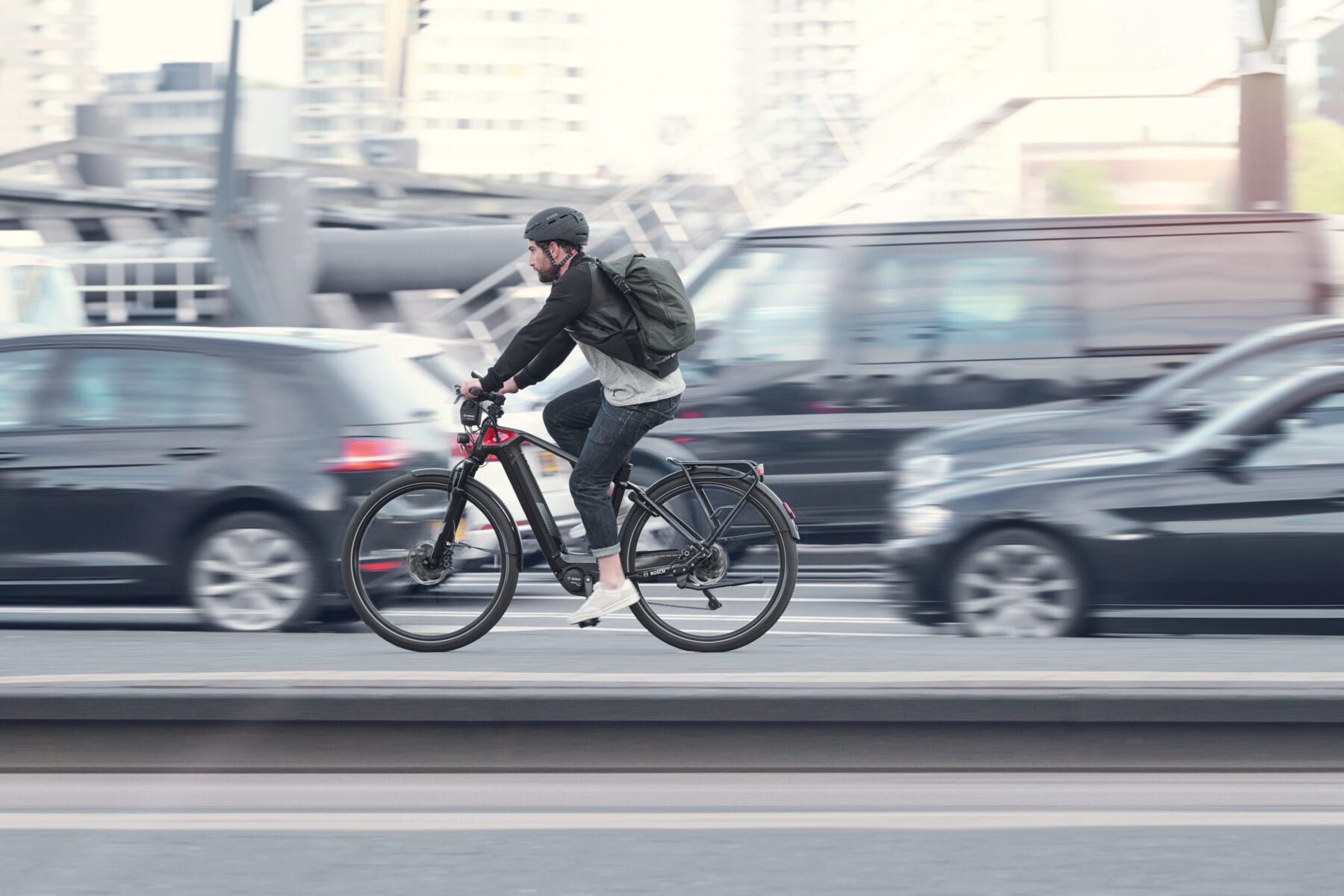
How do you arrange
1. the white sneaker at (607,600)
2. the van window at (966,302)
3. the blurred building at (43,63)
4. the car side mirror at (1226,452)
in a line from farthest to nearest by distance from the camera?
the blurred building at (43,63) → the van window at (966,302) → the car side mirror at (1226,452) → the white sneaker at (607,600)

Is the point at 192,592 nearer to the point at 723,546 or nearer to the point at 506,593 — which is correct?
the point at 506,593

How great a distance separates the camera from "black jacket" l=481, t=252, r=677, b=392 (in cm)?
573

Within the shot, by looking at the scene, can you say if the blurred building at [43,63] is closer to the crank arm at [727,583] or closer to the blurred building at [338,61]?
the blurred building at [338,61]

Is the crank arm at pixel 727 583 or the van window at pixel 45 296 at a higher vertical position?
the van window at pixel 45 296

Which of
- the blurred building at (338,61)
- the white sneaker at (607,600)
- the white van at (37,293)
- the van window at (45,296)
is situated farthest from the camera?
the blurred building at (338,61)

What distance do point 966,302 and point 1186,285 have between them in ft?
3.79

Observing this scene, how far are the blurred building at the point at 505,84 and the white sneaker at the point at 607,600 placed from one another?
456 feet

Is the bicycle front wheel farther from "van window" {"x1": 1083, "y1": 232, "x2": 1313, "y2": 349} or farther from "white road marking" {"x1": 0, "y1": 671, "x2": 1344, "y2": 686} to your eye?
"van window" {"x1": 1083, "y1": 232, "x2": 1313, "y2": 349}

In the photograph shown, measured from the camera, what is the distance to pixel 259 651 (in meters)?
5.78

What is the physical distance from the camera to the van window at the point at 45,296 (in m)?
16.6

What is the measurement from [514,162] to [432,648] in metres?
151
